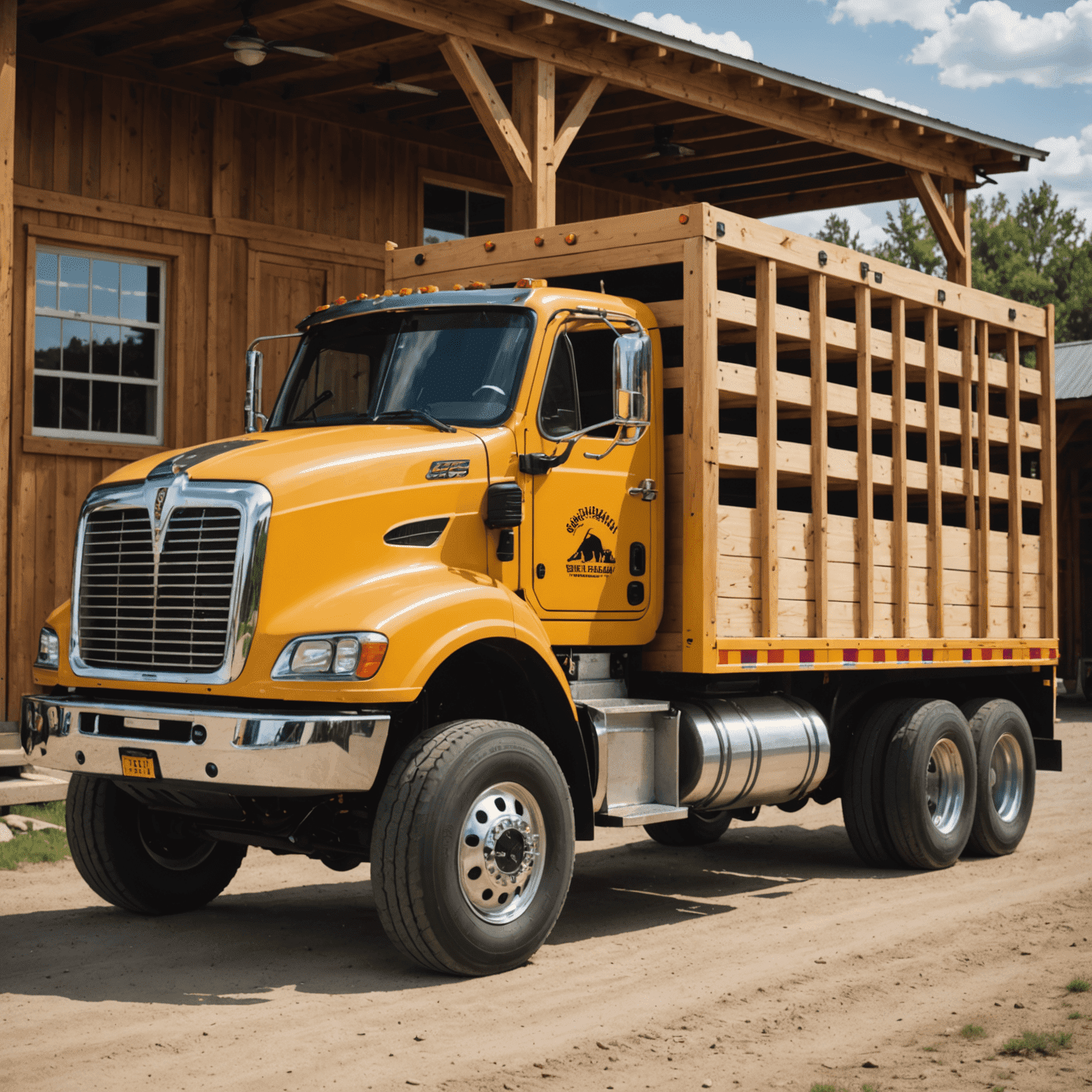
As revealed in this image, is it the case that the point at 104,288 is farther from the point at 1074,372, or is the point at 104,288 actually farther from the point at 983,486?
the point at 1074,372

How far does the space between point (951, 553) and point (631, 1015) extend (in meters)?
5.38

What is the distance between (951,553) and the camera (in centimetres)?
1059

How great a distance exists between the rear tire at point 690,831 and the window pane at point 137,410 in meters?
5.73

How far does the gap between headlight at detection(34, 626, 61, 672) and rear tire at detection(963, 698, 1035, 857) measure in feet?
20.2

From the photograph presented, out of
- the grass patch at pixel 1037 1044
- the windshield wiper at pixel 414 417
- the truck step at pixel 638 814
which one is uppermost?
the windshield wiper at pixel 414 417

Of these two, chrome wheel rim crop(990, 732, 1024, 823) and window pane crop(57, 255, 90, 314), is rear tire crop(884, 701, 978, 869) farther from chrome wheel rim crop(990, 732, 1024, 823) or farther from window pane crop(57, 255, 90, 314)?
window pane crop(57, 255, 90, 314)

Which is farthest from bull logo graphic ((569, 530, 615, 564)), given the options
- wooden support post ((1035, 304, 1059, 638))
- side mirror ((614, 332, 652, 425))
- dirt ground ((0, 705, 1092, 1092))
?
wooden support post ((1035, 304, 1059, 638))

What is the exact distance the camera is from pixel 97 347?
522 inches

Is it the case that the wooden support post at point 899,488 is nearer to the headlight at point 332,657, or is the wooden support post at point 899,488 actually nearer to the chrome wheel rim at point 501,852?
the chrome wheel rim at point 501,852

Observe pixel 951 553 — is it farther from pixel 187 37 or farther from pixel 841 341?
pixel 187 37

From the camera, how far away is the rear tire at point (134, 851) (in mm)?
7926

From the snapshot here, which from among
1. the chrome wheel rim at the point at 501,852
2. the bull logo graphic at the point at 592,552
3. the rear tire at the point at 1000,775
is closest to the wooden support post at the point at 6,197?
the bull logo graphic at the point at 592,552

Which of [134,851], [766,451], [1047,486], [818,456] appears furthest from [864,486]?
[134,851]

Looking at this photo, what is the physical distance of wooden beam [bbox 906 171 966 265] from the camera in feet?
50.7
